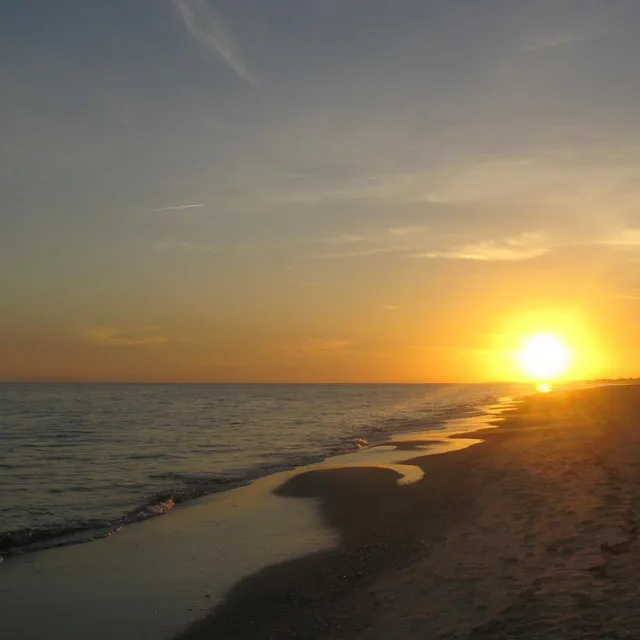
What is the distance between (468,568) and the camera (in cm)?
1056

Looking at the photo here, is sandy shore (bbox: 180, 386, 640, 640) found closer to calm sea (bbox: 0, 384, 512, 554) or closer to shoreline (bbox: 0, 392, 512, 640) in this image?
shoreline (bbox: 0, 392, 512, 640)

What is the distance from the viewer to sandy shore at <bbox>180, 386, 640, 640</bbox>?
8234mm

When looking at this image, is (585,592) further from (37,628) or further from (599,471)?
(599,471)

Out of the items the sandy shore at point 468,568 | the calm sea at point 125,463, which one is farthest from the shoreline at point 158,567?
the calm sea at point 125,463

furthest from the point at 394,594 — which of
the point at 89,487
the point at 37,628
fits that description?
the point at 89,487

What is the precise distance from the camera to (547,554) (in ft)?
35.2

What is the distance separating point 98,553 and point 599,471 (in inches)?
547

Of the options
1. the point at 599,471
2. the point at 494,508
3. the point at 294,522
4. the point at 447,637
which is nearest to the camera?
the point at 447,637

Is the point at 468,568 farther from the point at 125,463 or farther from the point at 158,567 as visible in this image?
the point at 125,463

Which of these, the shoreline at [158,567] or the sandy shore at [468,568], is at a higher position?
the sandy shore at [468,568]

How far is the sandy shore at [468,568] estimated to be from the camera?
27.0ft

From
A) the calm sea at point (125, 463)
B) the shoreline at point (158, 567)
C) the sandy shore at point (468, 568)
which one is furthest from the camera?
the calm sea at point (125, 463)

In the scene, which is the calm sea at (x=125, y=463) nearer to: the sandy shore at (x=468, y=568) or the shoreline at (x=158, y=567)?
the shoreline at (x=158, y=567)

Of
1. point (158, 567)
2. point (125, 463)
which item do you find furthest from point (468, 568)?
point (125, 463)
